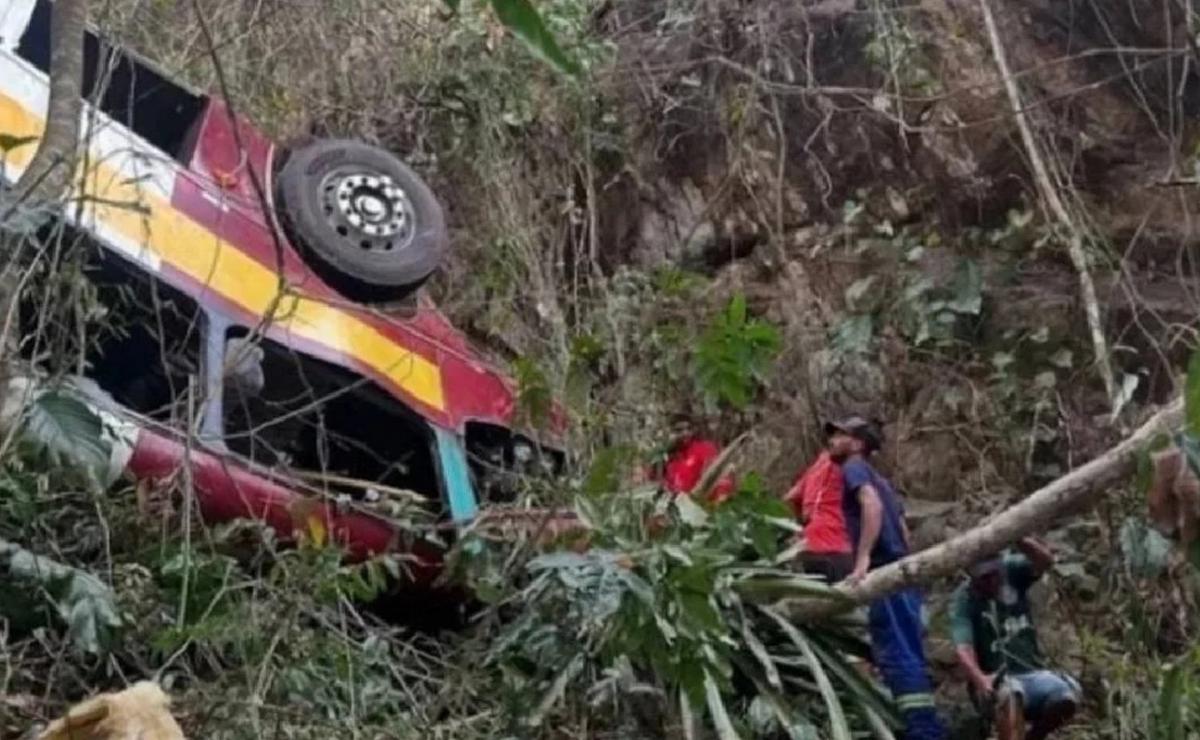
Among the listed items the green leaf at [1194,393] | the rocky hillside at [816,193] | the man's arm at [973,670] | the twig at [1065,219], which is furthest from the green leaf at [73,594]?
the twig at [1065,219]

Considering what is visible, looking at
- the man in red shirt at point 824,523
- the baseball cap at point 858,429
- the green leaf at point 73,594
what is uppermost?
the green leaf at point 73,594

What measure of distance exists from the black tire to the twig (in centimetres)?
241

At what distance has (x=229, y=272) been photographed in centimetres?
524

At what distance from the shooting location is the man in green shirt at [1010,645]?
496cm

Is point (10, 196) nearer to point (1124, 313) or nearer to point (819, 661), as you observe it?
point (819, 661)

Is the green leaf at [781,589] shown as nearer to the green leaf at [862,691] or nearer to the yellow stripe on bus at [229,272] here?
the green leaf at [862,691]

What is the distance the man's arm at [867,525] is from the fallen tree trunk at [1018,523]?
0.94 feet

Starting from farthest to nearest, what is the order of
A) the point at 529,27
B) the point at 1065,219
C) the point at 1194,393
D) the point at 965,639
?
1. the point at 1065,219
2. the point at 965,639
3. the point at 1194,393
4. the point at 529,27

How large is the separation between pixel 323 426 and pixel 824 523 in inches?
63.4

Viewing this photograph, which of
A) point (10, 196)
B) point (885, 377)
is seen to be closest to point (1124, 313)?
point (885, 377)

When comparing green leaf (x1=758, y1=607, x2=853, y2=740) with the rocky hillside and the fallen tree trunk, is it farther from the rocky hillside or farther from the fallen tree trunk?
the rocky hillside

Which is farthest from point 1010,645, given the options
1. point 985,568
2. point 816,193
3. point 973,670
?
point 816,193

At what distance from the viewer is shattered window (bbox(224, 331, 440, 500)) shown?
17.2 ft

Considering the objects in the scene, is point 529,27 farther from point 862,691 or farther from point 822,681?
point 862,691
